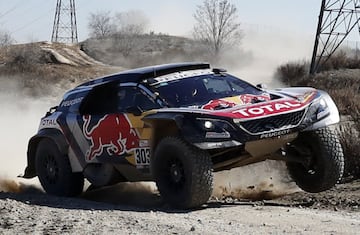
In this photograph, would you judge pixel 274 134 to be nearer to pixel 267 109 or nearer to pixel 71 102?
pixel 267 109

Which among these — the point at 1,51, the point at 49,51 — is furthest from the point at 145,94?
the point at 1,51

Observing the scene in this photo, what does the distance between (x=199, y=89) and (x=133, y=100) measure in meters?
0.87

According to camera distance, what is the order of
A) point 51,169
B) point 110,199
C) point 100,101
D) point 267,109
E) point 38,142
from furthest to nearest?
point 38,142, point 51,169, point 110,199, point 100,101, point 267,109

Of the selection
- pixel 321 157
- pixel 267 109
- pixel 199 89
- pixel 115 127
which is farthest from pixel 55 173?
pixel 321 157

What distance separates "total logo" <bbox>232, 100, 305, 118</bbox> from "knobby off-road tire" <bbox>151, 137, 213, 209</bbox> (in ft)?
2.07

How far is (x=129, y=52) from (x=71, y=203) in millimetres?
64399

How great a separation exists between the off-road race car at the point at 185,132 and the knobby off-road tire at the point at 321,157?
0.01 m

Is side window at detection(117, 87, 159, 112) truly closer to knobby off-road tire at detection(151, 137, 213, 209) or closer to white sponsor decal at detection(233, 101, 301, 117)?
knobby off-road tire at detection(151, 137, 213, 209)

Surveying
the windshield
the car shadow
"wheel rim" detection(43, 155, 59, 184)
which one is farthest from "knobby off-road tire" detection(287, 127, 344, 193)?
"wheel rim" detection(43, 155, 59, 184)

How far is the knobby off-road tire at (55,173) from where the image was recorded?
11242mm

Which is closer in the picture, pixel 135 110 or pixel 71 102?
pixel 135 110

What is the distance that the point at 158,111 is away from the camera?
9.42 m

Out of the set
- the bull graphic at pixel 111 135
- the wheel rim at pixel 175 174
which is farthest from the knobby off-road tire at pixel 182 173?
the bull graphic at pixel 111 135

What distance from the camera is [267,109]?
30.2 ft
